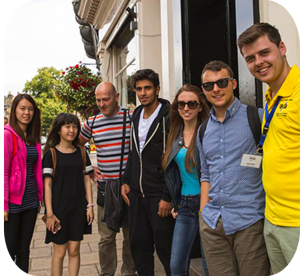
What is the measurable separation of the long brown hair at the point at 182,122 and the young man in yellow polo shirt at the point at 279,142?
876 millimetres

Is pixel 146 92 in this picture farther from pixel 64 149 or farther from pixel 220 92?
pixel 220 92

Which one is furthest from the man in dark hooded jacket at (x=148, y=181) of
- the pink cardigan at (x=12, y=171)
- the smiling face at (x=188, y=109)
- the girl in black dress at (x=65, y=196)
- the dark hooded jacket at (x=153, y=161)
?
the pink cardigan at (x=12, y=171)

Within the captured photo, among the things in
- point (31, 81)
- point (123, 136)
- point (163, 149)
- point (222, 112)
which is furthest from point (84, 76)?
point (31, 81)

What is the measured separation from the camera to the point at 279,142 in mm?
1846

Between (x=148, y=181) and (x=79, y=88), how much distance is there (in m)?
6.77

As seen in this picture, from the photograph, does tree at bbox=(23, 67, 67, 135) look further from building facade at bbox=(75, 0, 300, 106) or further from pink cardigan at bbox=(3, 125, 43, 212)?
pink cardigan at bbox=(3, 125, 43, 212)

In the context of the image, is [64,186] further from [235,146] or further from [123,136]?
[235,146]

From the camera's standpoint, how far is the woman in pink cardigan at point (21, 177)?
3191 mm

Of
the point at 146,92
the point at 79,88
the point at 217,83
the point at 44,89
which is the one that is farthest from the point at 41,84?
the point at 217,83

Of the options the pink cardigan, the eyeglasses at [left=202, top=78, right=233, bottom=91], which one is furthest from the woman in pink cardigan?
the eyeglasses at [left=202, top=78, right=233, bottom=91]

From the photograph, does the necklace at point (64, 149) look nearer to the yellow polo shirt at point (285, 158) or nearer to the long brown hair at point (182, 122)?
the long brown hair at point (182, 122)

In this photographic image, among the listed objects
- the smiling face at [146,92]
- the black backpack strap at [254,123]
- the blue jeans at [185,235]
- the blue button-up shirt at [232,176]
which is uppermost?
the smiling face at [146,92]

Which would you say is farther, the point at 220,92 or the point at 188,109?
the point at 188,109

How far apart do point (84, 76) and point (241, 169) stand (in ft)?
26.5
